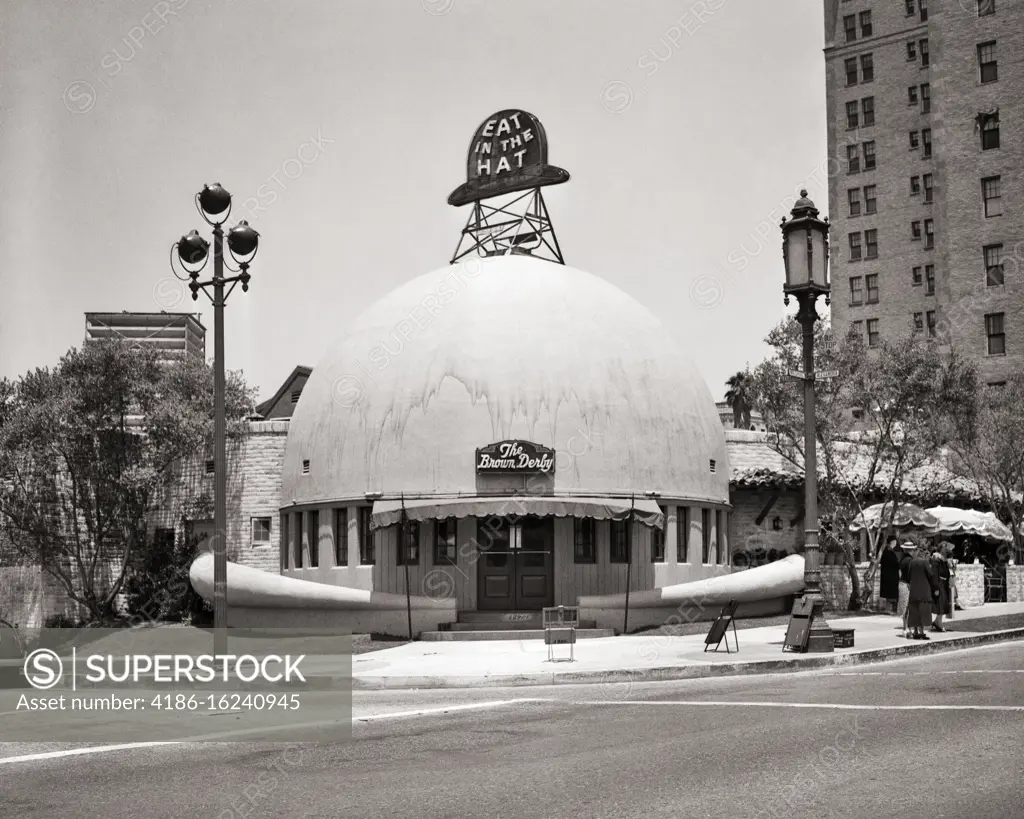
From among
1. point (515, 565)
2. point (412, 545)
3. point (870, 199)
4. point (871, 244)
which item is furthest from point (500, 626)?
point (870, 199)

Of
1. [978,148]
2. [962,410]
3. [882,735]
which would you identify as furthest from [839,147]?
[882,735]

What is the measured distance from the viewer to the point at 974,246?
65.9 meters

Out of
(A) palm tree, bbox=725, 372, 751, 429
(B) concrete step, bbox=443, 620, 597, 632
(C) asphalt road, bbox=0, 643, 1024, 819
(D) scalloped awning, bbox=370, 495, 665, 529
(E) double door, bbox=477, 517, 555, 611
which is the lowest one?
(B) concrete step, bbox=443, 620, 597, 632

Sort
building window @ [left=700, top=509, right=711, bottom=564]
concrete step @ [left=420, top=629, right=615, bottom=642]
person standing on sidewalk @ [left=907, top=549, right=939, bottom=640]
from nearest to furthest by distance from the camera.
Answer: person standing on sidewalk @ [left=907, top=549, right=939, bottom=640], concrete step @ [left=420, top=629, right=615, bottom=642], building window @ [left=700, top=509, right=711, bottom=564]

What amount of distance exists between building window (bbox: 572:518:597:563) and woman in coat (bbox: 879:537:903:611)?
7.97m

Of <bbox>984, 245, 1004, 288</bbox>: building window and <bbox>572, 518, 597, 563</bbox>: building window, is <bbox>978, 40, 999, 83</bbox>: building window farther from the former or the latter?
<bbox>572, 518, 597, 563</bbox>: building window

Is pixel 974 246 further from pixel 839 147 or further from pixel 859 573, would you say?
pixel 859 573

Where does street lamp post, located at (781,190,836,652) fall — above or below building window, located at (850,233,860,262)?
below

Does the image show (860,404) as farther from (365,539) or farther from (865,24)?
(865,24)

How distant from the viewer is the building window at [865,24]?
76.2 metres

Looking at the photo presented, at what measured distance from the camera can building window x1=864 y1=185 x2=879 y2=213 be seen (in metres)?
74.4

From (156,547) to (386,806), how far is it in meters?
27.8

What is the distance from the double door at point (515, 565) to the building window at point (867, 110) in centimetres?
5378

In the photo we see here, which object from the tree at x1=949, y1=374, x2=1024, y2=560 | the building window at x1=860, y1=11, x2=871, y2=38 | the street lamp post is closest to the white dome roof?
the tree at x1=949, y1=374, x2=1024, y2=560
